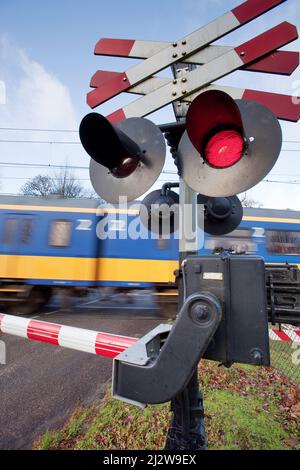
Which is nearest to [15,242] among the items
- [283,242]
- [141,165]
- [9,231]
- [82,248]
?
[9,231]

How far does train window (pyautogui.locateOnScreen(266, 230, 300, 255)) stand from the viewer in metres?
8.07

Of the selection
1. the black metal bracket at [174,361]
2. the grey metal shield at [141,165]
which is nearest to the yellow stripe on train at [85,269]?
the grey metal shield at [141,165]

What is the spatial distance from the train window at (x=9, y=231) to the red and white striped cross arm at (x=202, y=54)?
23.2 feet

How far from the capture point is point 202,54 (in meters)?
1.45

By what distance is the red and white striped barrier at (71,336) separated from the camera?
173 cm

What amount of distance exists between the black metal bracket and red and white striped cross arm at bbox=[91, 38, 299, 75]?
4.29 ft

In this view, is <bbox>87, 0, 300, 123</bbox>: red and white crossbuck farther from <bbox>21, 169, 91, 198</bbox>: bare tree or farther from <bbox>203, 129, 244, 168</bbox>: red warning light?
<bbox>21, 169, 91, 198</bbox>: bare tree

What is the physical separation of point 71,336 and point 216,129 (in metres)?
1.80

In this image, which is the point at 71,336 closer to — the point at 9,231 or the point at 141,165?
the point at 141,165

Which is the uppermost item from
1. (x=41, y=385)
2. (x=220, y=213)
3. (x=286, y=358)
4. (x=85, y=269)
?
(x=220, y=213)

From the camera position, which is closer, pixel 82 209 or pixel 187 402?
pixel 187 402

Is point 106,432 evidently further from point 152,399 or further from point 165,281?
point 165,281

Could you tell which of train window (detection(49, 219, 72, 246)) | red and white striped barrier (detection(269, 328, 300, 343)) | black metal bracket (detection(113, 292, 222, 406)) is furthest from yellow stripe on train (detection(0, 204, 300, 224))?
black metal bracket (detection(113, 292, 222, 406))
